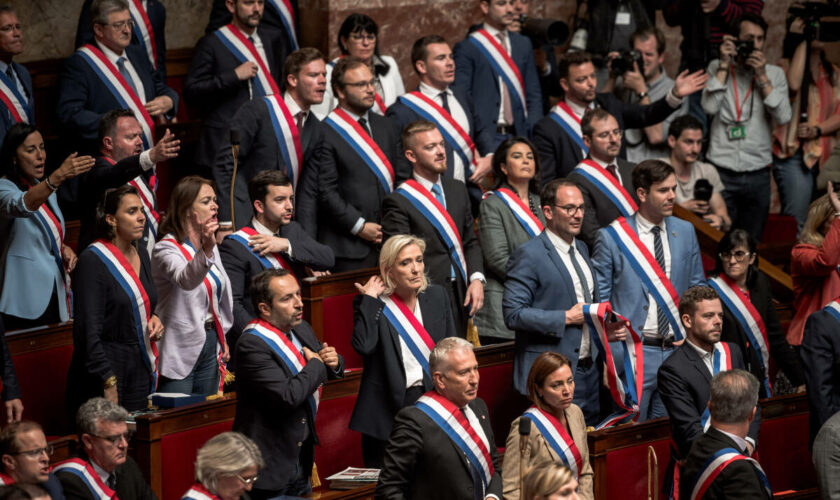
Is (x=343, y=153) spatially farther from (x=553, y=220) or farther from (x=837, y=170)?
(x=837, y=170)

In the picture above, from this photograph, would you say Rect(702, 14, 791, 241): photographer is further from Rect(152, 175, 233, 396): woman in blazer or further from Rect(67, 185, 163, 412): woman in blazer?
Rect(67, 185, 163, 412): woman in blazer

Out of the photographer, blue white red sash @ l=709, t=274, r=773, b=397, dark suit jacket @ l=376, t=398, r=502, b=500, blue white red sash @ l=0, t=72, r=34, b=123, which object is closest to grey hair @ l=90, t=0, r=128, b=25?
blue white red sash @ l=0, t=72, r=34, b=123

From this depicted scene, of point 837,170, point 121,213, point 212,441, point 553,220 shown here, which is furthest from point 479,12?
point 212,441

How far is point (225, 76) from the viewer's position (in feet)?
20.4

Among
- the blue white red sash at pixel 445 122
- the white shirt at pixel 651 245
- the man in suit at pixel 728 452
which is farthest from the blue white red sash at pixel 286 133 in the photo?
the man in suit at pixel 728 452

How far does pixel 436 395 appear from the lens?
13.5 feet

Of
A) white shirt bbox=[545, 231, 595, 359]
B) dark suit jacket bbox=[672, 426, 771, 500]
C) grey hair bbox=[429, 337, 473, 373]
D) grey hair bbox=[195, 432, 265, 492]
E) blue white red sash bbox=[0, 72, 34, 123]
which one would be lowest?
dark suit jacket bbox=[672, 426, 771, 500]

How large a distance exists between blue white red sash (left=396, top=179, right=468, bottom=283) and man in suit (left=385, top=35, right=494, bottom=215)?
750 mm

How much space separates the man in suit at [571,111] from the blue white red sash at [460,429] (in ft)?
8.13

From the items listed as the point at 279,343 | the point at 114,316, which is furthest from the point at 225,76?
the point at 279,343

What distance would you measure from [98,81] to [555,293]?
7.59ft

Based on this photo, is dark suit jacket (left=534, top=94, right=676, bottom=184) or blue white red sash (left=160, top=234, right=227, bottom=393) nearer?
blue white red sash (left=160, top=234, right=227, bottom=393)

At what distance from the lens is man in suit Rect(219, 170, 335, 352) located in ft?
16.2

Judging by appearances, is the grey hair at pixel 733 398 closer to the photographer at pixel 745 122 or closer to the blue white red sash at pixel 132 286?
the blue white red sash at pixel 132 286
